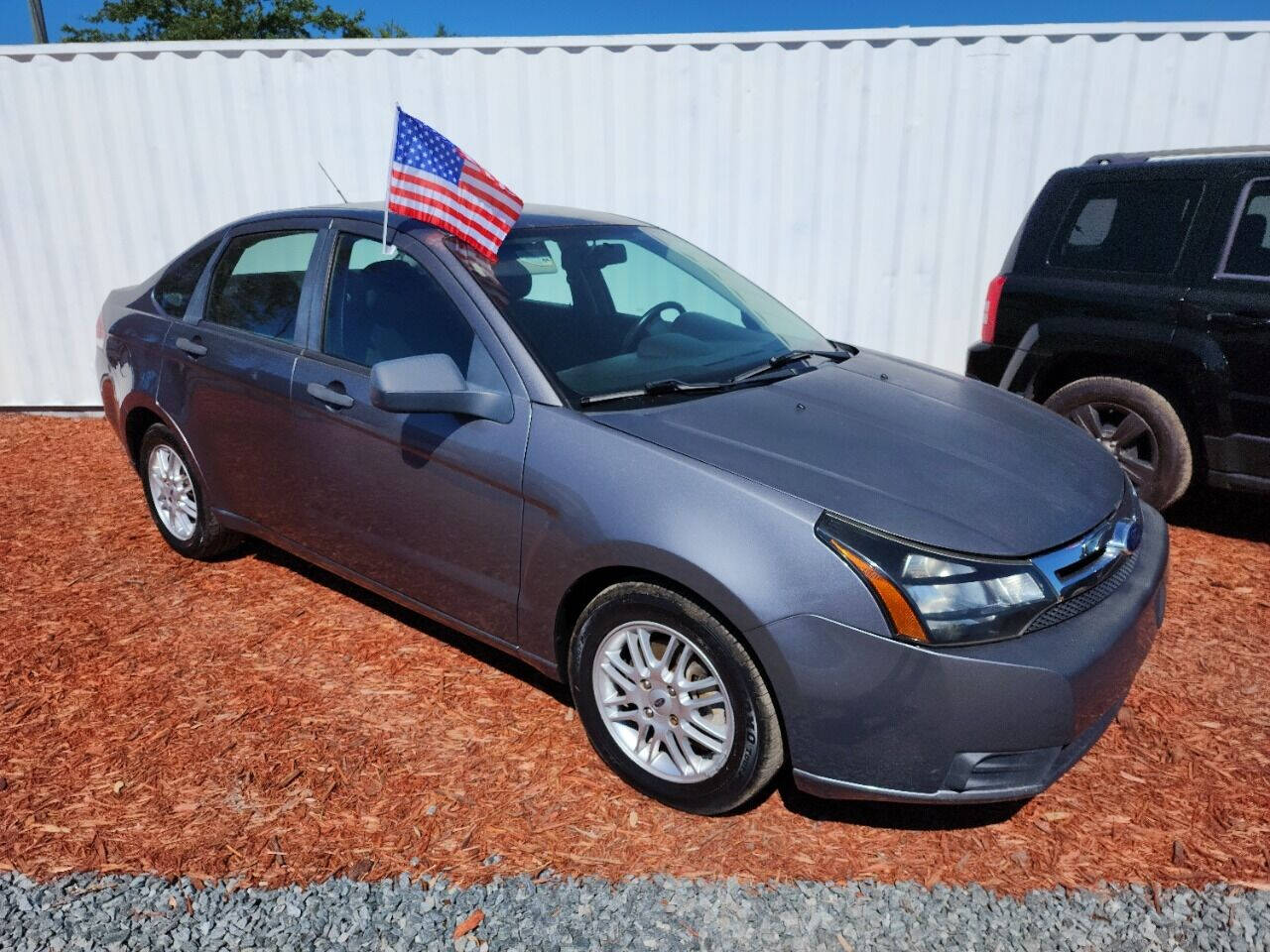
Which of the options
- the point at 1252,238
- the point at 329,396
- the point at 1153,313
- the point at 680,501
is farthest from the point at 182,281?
the point at 1252,238

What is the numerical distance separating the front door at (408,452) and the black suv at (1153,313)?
362 centimetres

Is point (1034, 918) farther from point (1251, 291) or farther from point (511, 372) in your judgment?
point (1251, 291)

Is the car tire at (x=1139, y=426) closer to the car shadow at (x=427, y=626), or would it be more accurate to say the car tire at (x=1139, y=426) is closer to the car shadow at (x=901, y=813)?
the car shadow at (x=901, y=813)

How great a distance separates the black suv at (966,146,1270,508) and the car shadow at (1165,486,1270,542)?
550 millimetres

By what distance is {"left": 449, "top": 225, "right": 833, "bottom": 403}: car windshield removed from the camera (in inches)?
129

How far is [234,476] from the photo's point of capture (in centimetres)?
423

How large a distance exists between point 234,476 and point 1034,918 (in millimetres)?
3466

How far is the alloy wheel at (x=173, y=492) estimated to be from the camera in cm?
470

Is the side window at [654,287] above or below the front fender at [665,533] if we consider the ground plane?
above

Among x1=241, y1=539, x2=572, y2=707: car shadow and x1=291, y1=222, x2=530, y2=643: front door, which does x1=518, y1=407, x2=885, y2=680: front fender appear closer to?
x1=291, y1=222, x2=530, y2=643: front door

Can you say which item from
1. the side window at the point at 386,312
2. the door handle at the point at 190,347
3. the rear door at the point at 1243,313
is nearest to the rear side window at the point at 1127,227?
the rear door at the point at 1243,313

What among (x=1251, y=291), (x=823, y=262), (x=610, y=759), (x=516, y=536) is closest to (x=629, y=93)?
(x=823, y=262)

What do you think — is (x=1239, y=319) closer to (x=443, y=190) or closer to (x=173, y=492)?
(x=443, y=190)

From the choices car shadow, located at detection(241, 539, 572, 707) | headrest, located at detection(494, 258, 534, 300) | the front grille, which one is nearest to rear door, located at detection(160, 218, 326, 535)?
car shadow, located at detection(241, 539, 572, 707)
